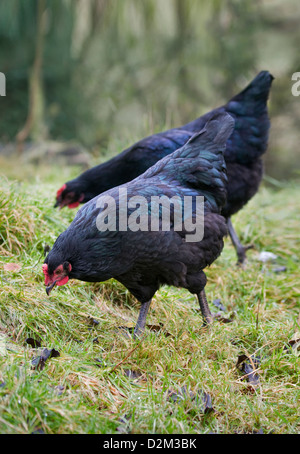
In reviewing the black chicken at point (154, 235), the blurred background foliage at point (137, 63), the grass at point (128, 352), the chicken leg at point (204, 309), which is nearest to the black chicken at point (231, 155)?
the grass at point (128, 352)

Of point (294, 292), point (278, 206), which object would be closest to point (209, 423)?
point (294, 292)

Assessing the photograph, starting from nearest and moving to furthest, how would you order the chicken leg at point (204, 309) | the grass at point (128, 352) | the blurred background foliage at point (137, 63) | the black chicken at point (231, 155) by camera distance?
the grass at point (128, 352), the chicken leg at point (204, 309), the black chicken at point (231, 155), the blurred background foliage at point (137, 63)

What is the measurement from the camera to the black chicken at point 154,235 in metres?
2.53

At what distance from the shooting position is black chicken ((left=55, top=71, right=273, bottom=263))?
13.5 ft

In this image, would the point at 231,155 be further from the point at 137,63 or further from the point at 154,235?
the point at 137,63

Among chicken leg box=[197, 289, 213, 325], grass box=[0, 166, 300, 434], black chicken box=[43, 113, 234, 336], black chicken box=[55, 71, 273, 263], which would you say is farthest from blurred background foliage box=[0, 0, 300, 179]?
chicken leg box=[197, 289, 213, 325]

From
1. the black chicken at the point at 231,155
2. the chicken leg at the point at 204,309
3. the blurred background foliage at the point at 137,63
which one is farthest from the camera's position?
the blurred background foliage at the point at 137,63

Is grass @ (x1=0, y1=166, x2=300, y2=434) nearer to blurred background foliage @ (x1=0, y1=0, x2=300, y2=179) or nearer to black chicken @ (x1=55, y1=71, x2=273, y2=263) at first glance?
black chicken @ (x1=55, y1=71, x2=273, y2=263)

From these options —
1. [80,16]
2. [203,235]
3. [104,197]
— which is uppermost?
[80,16]

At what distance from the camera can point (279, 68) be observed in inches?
304

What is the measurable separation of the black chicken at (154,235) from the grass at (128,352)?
279 mm

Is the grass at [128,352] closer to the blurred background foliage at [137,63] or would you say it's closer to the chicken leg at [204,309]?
the chicken leg at [204,309]

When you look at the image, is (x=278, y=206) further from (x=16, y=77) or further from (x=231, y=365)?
(x=16, y=77)

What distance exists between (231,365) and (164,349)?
41 cm
